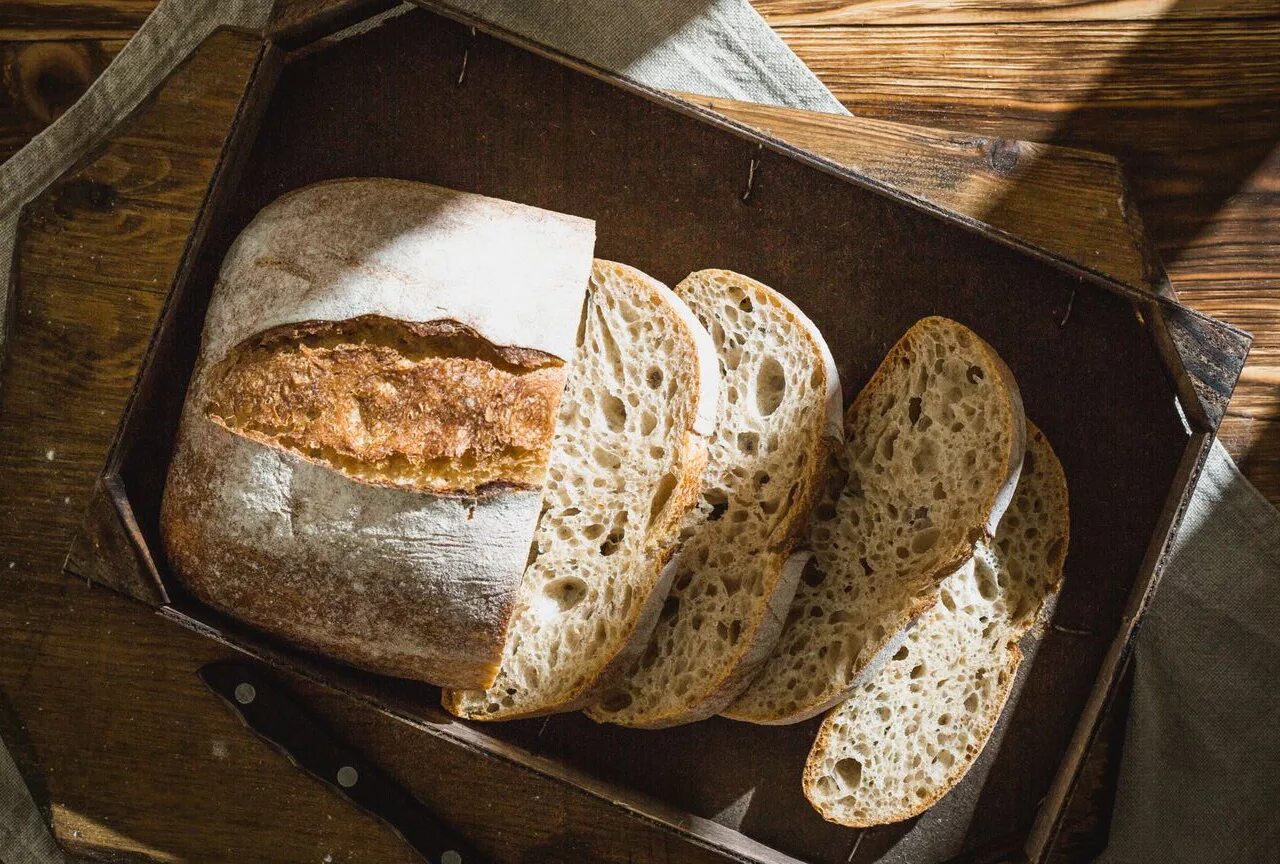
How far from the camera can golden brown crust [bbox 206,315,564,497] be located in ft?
4.84

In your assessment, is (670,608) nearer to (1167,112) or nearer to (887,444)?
(887,444)

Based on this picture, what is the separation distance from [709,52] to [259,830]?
1.63m

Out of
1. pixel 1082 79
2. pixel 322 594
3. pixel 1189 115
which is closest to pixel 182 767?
pixel 322 594

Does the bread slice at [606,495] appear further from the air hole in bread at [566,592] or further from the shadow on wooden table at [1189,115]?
the shadow on wooden table at [1189,115]

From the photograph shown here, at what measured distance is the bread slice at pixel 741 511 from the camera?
1569 mm

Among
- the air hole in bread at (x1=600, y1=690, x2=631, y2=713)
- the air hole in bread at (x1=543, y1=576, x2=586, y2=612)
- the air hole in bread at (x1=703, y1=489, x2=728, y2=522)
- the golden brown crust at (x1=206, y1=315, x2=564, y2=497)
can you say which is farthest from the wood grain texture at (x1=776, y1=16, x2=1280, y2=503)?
the air hole in bread at (x1=600, y1=690, x2=631, y2=713)

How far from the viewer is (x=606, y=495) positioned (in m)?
1.60

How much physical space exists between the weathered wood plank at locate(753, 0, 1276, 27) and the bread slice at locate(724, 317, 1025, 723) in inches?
25.6

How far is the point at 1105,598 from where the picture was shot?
1745 millimetres

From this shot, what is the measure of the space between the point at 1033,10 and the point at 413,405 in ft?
4.43

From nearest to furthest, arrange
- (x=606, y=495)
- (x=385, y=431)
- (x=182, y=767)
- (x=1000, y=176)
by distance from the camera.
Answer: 1. (x=385, y=431)
2. (x=606, y=495)
3. (x=1000, y=176)
4. (x=182, y=767)

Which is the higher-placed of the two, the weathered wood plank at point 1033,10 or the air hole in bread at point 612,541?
the weathered wood plank at point 1033,10

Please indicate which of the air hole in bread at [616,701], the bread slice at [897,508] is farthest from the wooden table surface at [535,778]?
the bread slice at [897,508]

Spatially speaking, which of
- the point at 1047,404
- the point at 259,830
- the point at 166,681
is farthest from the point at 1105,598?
the point at 166,681
